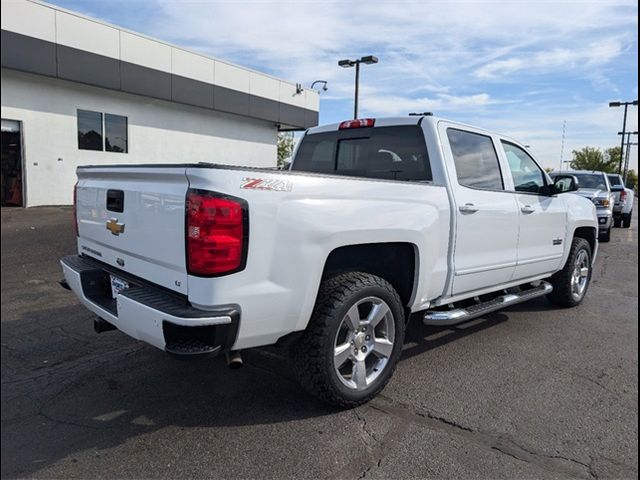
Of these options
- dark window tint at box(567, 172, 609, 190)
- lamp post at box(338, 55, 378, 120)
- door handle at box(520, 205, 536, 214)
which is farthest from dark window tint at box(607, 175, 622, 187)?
door handle at box(520, 205, 536, 214)

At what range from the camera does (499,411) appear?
3389mm

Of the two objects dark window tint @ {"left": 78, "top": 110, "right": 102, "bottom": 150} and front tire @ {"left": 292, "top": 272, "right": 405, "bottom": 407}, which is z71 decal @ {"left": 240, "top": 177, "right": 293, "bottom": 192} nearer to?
front tire @ {"left": 292, "top": 272, "right": 405, "bottom": 407}

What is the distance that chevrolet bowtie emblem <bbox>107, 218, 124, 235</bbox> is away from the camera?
3.14 m

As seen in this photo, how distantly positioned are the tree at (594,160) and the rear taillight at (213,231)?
5948 cm

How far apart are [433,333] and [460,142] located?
185 cm

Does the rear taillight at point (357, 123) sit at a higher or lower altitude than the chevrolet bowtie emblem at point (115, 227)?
higher

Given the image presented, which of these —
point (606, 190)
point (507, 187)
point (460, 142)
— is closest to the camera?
point (460, 142)

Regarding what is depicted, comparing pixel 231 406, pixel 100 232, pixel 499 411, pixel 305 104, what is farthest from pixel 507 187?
pixel 305 104

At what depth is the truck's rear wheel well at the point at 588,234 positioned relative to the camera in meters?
6.39

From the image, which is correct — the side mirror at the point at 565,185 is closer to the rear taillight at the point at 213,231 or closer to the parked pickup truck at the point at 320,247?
the parked pickup truck at the point at 320,247

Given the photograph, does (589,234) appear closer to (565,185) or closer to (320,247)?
(565,185)

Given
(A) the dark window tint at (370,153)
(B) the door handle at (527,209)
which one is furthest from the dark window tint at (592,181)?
(A) the dark window tint at (370,153)

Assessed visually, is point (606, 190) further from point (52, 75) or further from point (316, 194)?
point (52, 75)

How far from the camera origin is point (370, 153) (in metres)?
4.68
